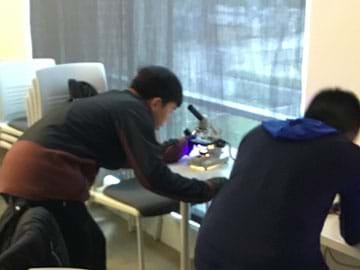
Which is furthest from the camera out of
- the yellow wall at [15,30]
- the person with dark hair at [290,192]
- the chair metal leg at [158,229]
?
the yellow wall at [15,30]

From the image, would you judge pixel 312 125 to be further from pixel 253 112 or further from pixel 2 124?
pixel 2 124

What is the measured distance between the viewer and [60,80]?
354 centimetres

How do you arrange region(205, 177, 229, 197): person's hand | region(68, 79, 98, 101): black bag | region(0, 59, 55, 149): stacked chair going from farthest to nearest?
region(0, 59, 55, 149): stacked chair
region(68, 79, 98, 101): black bag
region(205, 177, 229, 197): person's hand

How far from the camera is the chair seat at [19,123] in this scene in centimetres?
389

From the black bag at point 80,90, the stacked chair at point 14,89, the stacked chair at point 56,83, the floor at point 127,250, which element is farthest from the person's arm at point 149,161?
the stacked chair at point 14,89

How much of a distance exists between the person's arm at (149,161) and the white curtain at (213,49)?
0.68m

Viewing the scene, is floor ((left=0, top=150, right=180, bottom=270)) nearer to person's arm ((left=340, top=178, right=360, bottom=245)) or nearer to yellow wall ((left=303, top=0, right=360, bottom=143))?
yellow wall ((left=303, top=0, right=360, bottom=143))

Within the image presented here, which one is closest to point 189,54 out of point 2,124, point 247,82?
point 247,82

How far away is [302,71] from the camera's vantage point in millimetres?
2746

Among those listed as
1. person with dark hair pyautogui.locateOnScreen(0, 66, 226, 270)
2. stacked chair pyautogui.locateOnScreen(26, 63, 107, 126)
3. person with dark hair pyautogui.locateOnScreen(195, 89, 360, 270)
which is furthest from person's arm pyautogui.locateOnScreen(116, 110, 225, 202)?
stacked chair pyautogui.locateOnScreen(26, 63, 107, 126)

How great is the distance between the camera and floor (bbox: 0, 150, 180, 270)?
3.44 metres

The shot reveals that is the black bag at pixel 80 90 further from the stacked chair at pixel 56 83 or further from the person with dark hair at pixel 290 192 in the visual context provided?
the person with dark hair at pixel 290 192

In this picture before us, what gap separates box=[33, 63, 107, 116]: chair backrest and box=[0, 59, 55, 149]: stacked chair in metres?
0.54

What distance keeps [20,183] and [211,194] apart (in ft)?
2.30
